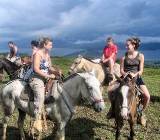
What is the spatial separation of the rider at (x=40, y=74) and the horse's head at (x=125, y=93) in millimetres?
1986

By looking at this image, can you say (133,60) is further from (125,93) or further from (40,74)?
(40,74)

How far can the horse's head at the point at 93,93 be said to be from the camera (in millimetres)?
11711

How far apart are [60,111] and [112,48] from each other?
9448 mm

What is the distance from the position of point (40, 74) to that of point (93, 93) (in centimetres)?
155

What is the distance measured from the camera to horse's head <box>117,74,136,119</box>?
500 inches

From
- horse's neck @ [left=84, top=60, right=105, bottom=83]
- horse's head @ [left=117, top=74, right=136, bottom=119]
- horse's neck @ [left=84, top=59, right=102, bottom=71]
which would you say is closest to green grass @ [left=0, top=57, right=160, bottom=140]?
horse's head @ [left=117, top=74, right=136, bottom=119]

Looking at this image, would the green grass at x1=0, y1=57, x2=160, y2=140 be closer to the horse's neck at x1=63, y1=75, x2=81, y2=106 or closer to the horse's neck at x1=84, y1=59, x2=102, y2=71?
the horse's neck at x1=63, y1=75, x2=81, y2=106

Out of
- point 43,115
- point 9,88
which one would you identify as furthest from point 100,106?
point 9,88

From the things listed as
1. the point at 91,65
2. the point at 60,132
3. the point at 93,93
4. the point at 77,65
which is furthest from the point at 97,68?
the point at 93,93

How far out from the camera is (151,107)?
65.7 feet

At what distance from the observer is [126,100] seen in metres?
12.8

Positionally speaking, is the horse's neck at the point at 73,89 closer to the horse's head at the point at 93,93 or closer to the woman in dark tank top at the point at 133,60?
the horse's head at the point at 93,93

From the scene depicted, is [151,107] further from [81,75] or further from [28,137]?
[81,75]

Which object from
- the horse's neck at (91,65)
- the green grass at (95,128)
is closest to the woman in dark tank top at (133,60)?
the green grass at (95,128)
